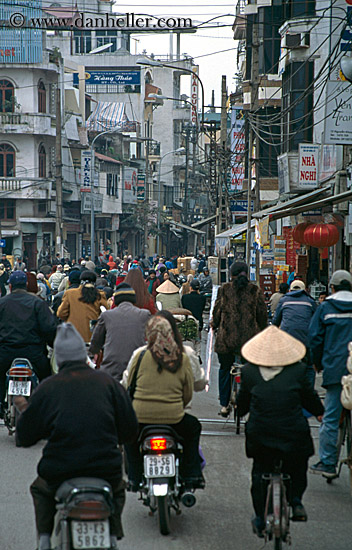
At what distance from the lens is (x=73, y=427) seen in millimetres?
4352

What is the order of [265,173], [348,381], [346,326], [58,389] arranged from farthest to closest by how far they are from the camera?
1. [265,173]
2. [346,326]
3. [348,381]
4. [58,389]

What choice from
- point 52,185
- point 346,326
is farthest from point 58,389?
point 52,185

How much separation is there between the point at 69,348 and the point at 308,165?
17.9m

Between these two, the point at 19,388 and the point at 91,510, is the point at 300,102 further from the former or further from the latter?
the point at 91,510

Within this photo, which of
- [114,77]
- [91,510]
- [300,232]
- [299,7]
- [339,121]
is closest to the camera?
[91,510]

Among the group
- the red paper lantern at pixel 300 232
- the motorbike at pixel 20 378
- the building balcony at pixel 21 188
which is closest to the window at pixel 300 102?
the red paper lantern at pixel 300 232

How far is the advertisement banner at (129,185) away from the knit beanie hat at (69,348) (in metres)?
66.2

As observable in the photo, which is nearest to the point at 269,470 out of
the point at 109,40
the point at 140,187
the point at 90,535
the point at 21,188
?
the point at 90,535

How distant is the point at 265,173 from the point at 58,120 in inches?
561

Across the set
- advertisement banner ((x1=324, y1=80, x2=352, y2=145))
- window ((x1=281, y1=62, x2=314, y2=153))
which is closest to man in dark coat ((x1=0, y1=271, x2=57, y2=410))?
advertisement banner ((x1=324, y1=80, x2=352, y2=145))

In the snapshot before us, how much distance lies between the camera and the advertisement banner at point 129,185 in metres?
70.8

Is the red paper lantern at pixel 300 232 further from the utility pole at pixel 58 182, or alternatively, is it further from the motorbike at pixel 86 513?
the utility pole at pixel 58 182

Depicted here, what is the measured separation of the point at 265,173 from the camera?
34.7m

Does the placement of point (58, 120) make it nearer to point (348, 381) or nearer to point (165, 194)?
point (348, 381)
